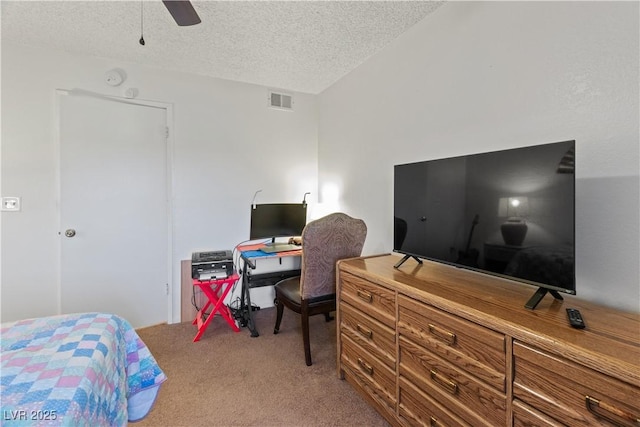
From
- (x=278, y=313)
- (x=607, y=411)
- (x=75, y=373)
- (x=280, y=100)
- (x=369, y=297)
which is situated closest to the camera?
(x=607, y=411)

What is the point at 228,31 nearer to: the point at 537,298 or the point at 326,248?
the point at 326,248

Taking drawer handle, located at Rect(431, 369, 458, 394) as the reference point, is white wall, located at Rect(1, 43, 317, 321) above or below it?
above

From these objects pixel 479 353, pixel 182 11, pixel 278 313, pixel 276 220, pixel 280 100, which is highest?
pixel 280 100

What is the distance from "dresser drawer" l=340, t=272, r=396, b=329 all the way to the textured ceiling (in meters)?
1.89

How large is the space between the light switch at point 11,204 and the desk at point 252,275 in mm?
1901

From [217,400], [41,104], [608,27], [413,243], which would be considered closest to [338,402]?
[217,400]

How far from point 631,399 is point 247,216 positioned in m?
3.09

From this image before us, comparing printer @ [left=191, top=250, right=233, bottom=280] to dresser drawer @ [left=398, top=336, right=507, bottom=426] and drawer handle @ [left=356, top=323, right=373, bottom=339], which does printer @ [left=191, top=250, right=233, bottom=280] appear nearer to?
drawer handle @ [left=356, top=323, right=373, bottom=339]

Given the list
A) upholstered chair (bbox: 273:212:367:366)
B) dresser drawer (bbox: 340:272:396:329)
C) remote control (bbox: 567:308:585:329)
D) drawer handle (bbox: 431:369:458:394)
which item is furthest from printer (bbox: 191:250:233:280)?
remote control (bbox: 567:308:585:329)

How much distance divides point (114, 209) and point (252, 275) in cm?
153

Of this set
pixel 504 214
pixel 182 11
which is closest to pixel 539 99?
pixel 504 214

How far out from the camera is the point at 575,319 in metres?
1.00

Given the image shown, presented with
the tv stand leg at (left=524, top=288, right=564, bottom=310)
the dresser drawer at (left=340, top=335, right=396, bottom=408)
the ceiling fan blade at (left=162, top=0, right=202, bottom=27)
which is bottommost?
the dresser drawer at (left=340, top=335, right=396, bottom=408)

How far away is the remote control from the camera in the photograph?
97 centimetres
